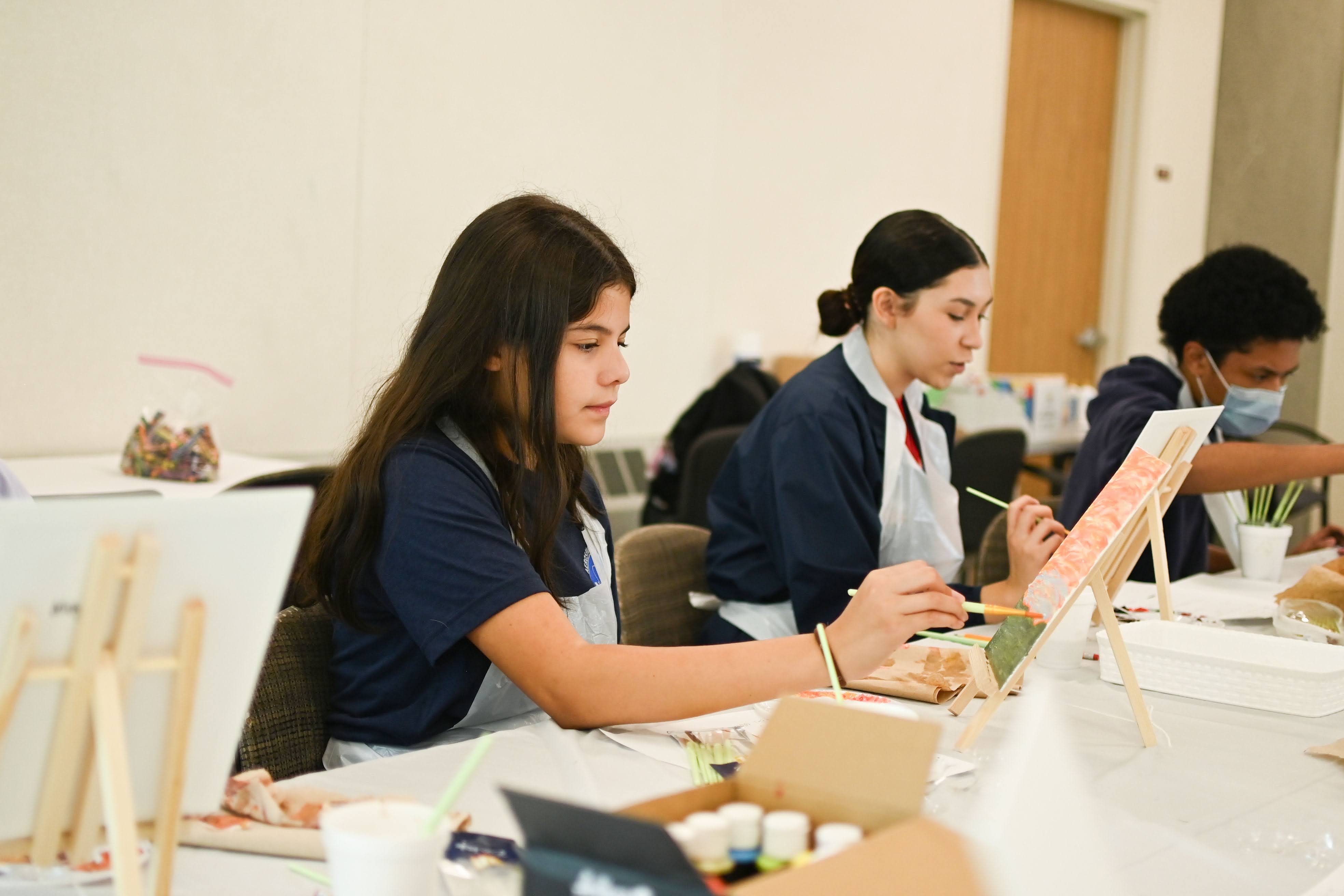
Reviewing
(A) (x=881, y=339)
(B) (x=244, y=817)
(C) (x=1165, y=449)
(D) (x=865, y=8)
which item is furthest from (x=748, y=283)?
(B) (x=244, y=817)

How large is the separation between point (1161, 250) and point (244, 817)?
17.0 ft

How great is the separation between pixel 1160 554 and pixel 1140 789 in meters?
0.49

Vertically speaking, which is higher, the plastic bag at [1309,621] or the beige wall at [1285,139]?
the beige wall at [1285,139]

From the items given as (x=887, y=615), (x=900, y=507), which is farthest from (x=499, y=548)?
(x=900, y=507)

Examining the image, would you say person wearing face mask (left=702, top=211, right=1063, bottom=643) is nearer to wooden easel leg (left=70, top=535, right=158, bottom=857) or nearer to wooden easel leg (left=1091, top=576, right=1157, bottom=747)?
wooden easel leg (left=1091, top=576, right=1157, bottom=747)

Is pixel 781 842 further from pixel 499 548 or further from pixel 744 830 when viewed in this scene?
pixel 499 548

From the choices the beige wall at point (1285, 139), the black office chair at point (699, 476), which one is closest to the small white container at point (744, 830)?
the black office chair at point (699, 476)

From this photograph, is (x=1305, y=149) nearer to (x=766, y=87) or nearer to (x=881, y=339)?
(x=766, y=87)

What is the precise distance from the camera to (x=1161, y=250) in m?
5.32

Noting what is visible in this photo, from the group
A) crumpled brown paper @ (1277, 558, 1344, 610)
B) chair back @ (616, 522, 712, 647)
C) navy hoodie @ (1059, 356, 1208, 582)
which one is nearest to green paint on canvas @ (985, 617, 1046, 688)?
chair back @ (616, 522, 712, 647)

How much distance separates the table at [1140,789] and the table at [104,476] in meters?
1.13

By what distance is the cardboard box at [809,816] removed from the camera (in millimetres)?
560

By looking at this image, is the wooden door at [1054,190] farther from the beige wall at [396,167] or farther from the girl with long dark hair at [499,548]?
the girl with long dark hair at [499,548]

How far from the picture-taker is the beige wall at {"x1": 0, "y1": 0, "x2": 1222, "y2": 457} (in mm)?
2666
